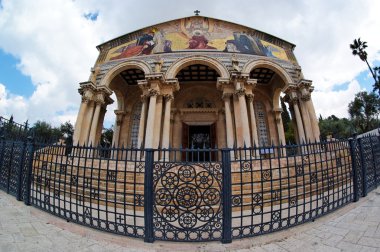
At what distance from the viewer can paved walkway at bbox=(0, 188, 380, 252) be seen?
108 inches

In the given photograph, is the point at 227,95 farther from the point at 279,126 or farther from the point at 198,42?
the point at 279,126

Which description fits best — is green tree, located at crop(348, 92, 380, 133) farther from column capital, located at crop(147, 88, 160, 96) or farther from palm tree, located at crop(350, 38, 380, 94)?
column capital, located at crop(147, 88, 160, 96)

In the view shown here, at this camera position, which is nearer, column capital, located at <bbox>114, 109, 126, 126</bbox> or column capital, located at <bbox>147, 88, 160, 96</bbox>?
column capital, located at <bbox>147, 88, 160, 96</bbox>

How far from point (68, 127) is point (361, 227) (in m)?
49.4

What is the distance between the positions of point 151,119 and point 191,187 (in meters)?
7.65

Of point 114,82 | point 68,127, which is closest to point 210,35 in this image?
point 114,82

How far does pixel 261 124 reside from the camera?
47.4 ft

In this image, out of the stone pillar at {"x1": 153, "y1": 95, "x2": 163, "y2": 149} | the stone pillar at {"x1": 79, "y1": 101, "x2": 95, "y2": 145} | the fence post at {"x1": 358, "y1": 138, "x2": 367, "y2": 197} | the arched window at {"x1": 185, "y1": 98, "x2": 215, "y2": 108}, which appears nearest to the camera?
the fence post at {"x1": 358, "y1": 138, "x2": 367, "y2": 197}

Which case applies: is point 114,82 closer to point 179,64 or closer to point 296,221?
point 179,64

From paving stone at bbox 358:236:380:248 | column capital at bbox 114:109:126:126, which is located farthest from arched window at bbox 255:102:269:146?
paving stone at bbox 358:236:380:248

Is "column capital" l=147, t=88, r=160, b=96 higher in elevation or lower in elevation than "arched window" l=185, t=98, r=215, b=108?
lower

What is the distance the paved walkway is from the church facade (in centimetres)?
619

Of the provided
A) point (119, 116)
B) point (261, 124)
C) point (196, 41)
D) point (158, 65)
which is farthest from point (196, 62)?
point (119, 116)

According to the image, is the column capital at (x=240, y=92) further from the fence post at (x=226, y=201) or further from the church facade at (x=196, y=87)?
the fence post at (x=226, y=201)
